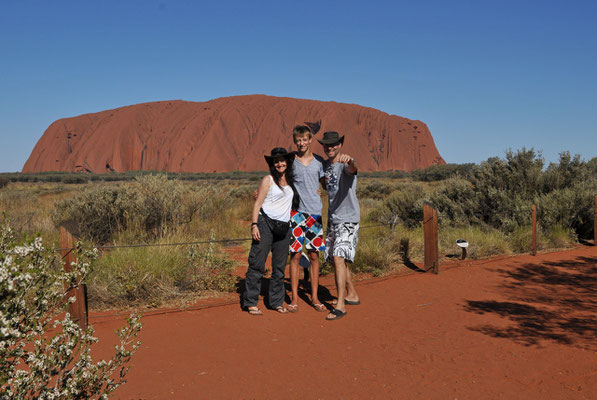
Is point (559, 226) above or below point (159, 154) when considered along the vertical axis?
below

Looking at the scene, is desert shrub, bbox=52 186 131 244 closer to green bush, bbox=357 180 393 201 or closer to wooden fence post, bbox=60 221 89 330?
wooden fence post, bbox=60 221 89 330

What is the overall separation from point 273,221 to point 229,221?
17.1 ft

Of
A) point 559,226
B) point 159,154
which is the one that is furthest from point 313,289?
point 159,154

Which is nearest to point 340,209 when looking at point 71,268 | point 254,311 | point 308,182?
point 308,182

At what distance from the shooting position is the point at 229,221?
9.74m

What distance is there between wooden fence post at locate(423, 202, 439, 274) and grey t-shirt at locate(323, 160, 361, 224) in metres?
2.32

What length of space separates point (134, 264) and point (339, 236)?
103 inches

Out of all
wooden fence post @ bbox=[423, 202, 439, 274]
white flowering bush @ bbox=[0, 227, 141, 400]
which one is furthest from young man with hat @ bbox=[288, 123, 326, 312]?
white flowering bush @ bbox=[0, 227, 141, 400]

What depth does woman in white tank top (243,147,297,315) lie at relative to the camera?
4.61m

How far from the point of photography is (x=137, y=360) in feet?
11.9

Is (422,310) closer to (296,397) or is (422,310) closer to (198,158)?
(296,397)

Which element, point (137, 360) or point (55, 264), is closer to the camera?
point (137, 360)

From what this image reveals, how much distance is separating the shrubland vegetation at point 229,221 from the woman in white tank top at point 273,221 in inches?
43.0

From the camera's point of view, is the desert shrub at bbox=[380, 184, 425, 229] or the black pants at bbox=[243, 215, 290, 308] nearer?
the black pants at bbox=[243, 215, 290, 308]
